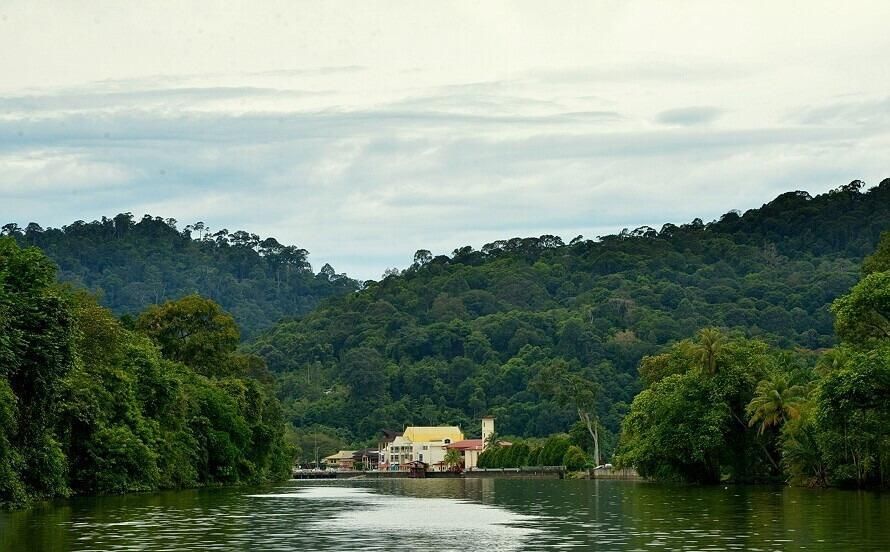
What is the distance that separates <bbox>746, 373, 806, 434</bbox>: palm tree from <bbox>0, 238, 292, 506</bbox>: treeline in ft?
116

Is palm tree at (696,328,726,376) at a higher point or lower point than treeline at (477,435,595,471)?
higher

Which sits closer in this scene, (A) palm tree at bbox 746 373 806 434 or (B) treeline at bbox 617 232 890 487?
(B) treeline at bbox 617 232 890 487

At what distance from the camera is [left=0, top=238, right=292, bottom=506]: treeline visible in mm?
56750

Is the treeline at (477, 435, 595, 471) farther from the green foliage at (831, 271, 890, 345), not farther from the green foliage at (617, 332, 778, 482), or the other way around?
the green foliage at (831, 271, 890, 345)

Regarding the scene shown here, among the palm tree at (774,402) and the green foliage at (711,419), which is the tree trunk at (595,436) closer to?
the green foliage at (711,419)

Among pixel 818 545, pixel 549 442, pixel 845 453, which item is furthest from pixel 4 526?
pixel 549 442

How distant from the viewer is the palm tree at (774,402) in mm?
86812

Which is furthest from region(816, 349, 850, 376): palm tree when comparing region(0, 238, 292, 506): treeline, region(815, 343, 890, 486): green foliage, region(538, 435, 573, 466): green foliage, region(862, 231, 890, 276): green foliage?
region(538, 435, 573, 466): green foliage

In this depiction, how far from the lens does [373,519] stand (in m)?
49.8

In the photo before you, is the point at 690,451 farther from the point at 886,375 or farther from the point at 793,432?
the point at 886,375

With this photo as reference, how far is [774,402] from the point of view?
8719cm

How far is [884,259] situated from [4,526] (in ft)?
212

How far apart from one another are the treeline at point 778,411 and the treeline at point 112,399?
29087mm

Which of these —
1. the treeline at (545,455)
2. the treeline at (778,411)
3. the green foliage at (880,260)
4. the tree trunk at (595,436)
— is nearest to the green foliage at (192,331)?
the treeline at (778,411)
